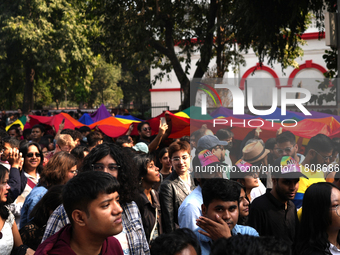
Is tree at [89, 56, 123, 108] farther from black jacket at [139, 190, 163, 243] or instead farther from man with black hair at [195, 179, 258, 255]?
man with black hair at [195, 179, 258, 255]

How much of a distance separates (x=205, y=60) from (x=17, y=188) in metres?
9.68

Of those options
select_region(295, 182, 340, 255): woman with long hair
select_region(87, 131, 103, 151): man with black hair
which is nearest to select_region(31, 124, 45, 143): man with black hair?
select_region(87, 131, 103, 151): man with black hair

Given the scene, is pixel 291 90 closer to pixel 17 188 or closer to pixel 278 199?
pixel 278 199

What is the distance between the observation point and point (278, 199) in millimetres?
3619

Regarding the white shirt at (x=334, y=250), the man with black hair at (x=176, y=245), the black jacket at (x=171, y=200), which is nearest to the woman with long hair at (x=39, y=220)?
the man with black hair at (x=176, y=245)

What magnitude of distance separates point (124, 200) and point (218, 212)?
2.16 feet

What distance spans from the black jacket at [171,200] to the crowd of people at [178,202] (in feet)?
0.03

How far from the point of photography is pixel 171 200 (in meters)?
4.19

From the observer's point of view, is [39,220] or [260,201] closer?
[39,220]

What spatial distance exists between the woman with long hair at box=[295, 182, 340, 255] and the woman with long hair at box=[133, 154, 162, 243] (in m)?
1.27

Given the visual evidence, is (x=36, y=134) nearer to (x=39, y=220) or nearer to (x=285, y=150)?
(x=285, y=150)

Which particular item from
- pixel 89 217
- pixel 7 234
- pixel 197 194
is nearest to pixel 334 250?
pixel 197 194

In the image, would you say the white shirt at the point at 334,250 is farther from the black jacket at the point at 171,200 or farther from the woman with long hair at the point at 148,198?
the black jacket at the point at 171,200

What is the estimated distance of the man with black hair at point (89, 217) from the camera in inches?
88.1
